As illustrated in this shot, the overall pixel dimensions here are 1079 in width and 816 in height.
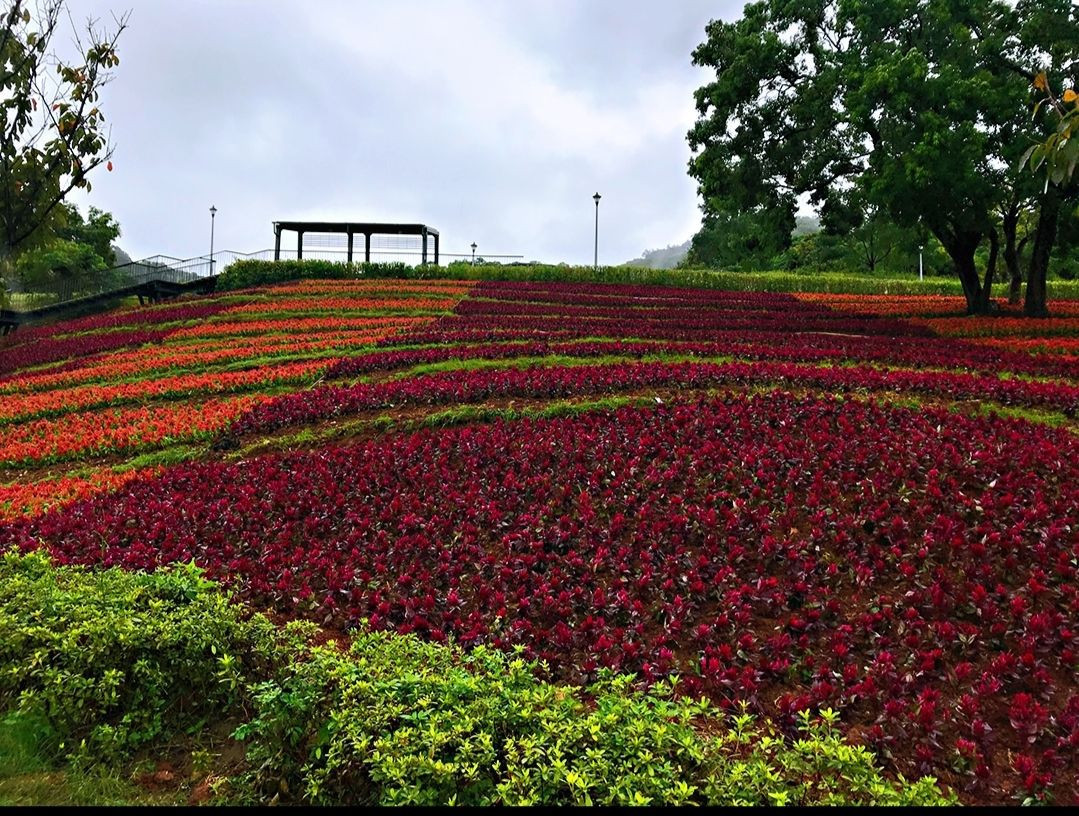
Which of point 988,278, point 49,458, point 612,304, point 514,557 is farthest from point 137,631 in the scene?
point 988,278

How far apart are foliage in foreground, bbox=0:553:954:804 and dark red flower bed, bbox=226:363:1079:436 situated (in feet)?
18.1

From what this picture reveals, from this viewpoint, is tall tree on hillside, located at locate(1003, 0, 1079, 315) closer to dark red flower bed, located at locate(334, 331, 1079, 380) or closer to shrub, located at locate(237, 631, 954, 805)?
dark red flower bed, located at locate(334, 331, 1079, 380)

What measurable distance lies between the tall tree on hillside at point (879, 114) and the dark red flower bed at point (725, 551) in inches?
347

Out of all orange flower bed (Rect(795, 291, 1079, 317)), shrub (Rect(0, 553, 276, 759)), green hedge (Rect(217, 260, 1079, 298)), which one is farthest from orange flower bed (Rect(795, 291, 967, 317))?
shrub (Rect(0, 553, 276, 759))

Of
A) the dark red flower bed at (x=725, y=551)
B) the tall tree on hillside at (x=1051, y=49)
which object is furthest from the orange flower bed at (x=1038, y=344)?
the dark red flower bed at (x=725, y=551)

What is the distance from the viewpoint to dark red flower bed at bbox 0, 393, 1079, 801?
12.7ft

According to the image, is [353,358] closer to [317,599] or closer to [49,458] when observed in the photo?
[49,458]

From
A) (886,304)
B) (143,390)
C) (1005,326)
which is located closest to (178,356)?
(143,390)

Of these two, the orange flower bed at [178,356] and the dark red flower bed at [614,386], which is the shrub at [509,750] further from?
the orange flower bed at [178,356]

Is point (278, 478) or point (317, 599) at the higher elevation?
point (278, 478)

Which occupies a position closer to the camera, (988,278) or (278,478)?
(278,478)

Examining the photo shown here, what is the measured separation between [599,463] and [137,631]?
14.2 feet

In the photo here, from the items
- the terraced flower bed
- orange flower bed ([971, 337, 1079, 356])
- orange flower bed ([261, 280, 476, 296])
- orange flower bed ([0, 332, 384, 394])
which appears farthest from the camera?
orange flower bed ([261, 280, 476, 296])

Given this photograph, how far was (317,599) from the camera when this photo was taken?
5.13 m
